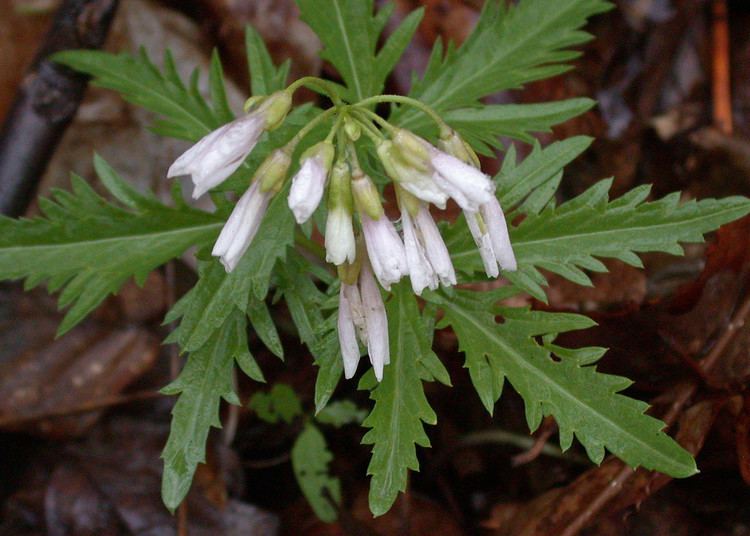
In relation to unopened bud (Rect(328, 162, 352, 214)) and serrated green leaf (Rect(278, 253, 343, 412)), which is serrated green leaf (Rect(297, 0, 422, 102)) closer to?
serrated green leaf (Rect(278, 253, 343, 412))

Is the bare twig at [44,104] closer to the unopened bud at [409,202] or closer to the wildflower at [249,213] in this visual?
the wildflower at [249,213]

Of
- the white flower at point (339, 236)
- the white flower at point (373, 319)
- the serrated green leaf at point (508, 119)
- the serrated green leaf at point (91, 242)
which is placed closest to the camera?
the white flower at point (339, 236)

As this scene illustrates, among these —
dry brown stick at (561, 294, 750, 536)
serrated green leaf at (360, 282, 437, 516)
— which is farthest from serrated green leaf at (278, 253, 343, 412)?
dry brown stick at (561, 294, 750, 536)

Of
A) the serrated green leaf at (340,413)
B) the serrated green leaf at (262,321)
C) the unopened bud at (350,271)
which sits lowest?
the serrated green leaf at (340,413)

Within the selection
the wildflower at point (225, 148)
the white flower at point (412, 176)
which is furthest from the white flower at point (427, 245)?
the wildflower at point (225, 148)

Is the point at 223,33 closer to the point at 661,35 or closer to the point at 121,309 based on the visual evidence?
the point at 121,309

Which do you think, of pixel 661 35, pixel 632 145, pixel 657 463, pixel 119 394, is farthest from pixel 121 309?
pixel 661 35

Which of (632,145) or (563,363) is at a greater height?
(563,363)
